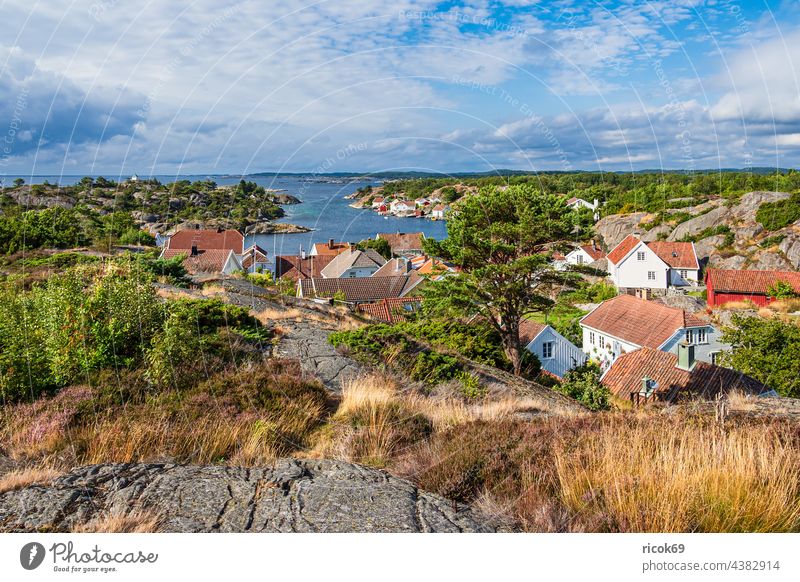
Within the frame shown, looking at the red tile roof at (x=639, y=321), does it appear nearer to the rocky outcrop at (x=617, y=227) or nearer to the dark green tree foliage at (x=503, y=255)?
the dark green tree foliage at (x=503, y=255)

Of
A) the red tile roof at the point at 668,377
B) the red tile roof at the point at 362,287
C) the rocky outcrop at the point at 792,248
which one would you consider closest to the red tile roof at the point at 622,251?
the rocky outcrop at the point at 792,248

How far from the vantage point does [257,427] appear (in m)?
6.67

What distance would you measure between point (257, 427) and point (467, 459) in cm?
280

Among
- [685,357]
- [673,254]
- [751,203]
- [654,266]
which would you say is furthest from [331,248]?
[751,203]

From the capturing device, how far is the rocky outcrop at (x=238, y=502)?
4.23 m

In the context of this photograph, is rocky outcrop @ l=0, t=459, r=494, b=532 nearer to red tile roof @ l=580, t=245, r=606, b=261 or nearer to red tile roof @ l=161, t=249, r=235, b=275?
red tile roof @ l=161, t=249, r=235, b=275

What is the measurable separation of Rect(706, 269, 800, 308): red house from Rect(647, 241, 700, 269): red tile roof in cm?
1256

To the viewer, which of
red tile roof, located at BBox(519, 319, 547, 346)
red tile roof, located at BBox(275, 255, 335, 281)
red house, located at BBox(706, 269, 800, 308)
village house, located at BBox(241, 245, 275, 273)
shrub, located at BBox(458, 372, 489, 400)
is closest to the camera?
shrub, located at BBox(458, 372, 489, 400)

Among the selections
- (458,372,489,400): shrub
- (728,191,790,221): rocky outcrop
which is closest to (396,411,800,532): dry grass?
(458,372,489,400): shrub

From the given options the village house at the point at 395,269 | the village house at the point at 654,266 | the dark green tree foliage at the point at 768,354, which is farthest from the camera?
the village house at the point at 654,266

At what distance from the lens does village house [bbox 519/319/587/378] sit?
3108cm

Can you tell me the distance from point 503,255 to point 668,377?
9191 millimetres

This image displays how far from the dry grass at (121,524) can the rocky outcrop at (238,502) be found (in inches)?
1.8

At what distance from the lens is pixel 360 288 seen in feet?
176
